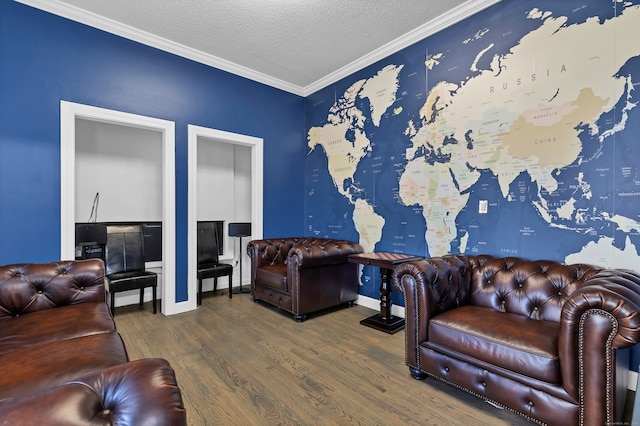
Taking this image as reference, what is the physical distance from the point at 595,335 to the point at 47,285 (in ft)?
11.5

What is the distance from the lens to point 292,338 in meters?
3.06

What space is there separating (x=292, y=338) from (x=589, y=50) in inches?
138

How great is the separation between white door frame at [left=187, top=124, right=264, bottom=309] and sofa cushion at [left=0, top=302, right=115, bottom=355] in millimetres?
1770

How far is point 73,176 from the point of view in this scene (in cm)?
320

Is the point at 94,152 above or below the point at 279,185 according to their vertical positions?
above

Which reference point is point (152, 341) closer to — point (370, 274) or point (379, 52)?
point (370, 274)

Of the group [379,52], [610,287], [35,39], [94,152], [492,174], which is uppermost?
[379,52]

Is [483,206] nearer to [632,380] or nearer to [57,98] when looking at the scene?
[632,380]

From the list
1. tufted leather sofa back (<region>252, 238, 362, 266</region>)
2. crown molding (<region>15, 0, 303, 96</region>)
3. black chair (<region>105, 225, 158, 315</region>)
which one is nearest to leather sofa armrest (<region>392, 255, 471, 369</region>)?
tufted leather sofa back (<region>252, 238, 362, 266</region>)

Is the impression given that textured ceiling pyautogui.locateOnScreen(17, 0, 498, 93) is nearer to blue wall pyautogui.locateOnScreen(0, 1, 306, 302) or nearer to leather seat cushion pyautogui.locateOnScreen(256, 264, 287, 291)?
blue wall pyautogui.locateOnScreen(0, 1, 306, 302)

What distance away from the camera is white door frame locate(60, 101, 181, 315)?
3148 millimetres

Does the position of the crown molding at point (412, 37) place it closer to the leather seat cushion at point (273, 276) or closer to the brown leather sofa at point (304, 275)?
the brown leather sofa at point (304, 275)

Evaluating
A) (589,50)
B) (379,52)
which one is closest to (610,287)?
(589,50)

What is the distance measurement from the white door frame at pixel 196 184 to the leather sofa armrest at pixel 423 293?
276 cm
